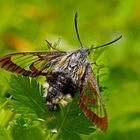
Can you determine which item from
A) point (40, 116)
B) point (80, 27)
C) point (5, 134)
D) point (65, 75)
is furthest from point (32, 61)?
point (80, 27)

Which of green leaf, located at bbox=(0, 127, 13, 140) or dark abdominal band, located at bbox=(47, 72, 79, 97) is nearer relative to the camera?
green leaf, located at bbox=(0, 127, 13, 140)

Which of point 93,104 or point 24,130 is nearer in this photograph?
point 24,130

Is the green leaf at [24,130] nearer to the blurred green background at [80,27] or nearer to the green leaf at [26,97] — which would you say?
the green leaf at [26,97]

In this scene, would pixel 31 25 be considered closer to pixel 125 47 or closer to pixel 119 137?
pixel 125 47

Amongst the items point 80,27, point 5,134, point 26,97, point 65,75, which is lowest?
A: point 5,134

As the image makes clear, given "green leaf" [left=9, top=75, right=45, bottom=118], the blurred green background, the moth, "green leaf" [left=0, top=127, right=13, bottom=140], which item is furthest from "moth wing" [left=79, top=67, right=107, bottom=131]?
the blurred green background

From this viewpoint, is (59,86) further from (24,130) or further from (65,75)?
(24,130)

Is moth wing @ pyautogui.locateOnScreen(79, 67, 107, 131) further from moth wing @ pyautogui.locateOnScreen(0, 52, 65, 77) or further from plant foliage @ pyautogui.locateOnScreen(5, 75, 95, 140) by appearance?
Answer: moth wing @ pyautogui.locateOnScreen(0, 52, 65, 77)

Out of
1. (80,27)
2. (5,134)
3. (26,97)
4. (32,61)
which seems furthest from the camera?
(80,27)
